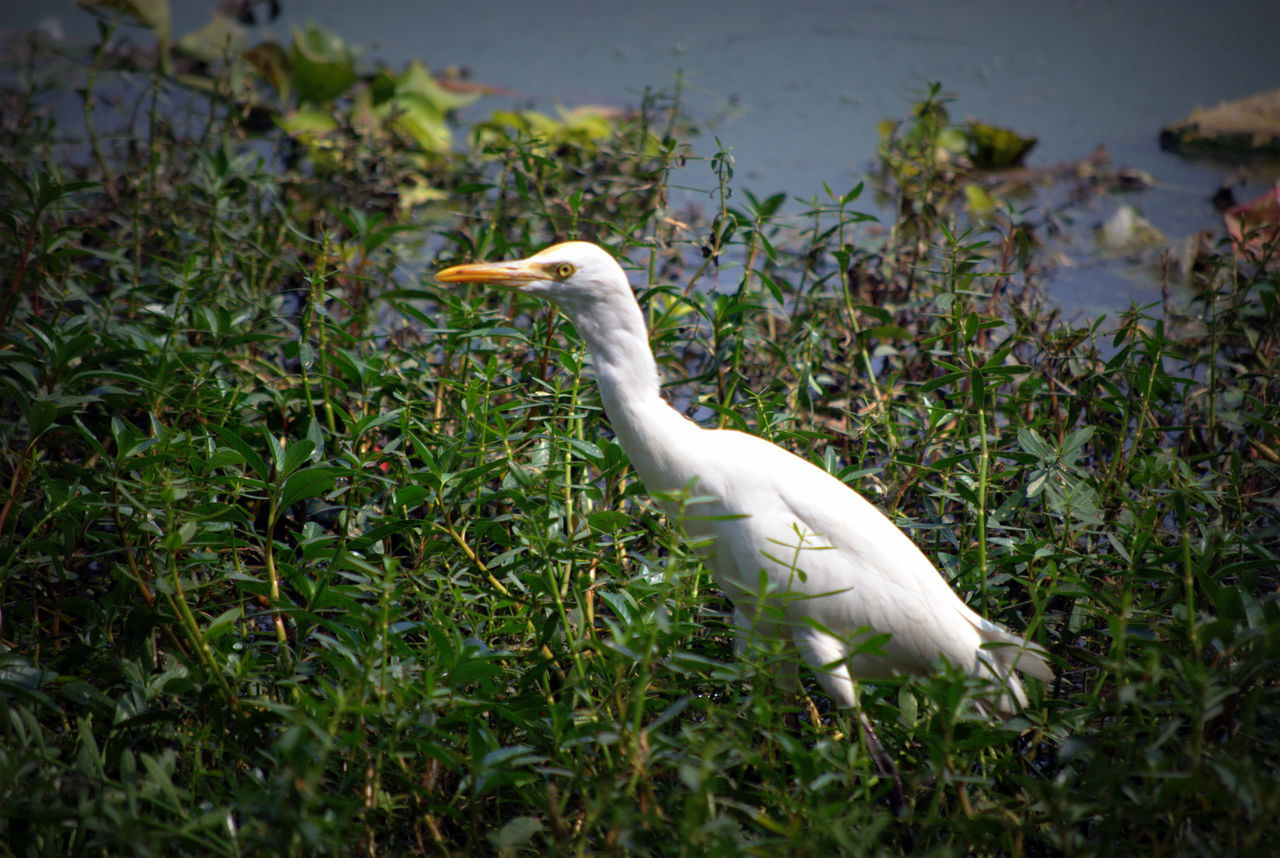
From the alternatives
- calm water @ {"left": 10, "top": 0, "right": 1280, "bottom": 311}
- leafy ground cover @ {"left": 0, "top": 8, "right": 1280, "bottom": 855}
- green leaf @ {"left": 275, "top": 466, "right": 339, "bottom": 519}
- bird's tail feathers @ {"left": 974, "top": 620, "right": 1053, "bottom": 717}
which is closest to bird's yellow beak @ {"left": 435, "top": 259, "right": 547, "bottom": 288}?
leafy ground cover @ {"left": 0, "top": 8, "right": 1280, "bottom": 855}

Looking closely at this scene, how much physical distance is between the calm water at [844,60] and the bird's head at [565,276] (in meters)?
2.83

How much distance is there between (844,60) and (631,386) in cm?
470

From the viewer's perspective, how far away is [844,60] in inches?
222

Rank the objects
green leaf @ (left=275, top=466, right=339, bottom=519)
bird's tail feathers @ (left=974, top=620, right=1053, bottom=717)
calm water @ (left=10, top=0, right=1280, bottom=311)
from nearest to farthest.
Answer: green leaf @ (left=275, top=466, right=339, bottom=519), bird's tail feathers @ (left=974, top=620, right=1053, bottom=717), calm water @ (left=10, top=0, right=1280, bottom=311)

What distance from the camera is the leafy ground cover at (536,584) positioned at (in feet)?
4.10

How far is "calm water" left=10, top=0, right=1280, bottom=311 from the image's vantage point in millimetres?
4824

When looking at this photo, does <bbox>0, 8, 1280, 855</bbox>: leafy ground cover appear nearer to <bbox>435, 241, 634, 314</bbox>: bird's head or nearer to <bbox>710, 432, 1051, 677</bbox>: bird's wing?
<bbox>710, 432, 1051, 677</bbox>: bird's wing

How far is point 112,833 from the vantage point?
1.10m

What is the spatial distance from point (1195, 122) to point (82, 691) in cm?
560

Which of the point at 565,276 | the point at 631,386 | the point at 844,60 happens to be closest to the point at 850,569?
the point at 631,386

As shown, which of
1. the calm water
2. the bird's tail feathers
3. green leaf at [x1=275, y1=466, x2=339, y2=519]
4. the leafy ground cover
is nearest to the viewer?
the leafy ground cover

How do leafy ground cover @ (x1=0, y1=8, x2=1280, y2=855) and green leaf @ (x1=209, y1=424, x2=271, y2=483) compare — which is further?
green leaf @ (x1=209, y1=424, x2=271, y2=483)

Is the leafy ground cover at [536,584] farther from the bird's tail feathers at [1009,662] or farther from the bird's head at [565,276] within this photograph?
the bird's head at [565,276]

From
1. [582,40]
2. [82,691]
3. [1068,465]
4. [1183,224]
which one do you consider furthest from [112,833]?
[582,40]
